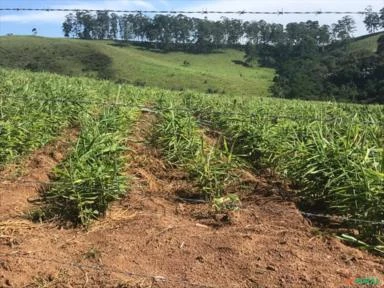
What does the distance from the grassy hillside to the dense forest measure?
512 cm

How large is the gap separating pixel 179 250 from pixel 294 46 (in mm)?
38402

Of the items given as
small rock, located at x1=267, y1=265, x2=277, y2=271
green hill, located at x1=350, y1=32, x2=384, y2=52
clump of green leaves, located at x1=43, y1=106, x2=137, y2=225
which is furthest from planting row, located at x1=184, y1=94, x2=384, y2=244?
green hill, located at x1=350, y1=32, x2=384, y2=52

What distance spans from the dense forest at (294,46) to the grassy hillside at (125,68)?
5.12 metres

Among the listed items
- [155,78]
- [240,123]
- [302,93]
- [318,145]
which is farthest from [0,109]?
[155,78]

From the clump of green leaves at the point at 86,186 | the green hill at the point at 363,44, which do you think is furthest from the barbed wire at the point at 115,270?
the green hill at the point at 363,44

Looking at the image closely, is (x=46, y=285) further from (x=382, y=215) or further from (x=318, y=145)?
(x=318, y=145)

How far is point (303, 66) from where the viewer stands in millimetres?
37438

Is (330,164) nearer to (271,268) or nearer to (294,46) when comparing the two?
(271,268)

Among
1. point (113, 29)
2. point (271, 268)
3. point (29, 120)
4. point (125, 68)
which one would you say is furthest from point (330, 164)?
point (113, 29)

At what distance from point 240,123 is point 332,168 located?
318cm

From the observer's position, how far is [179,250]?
375 cm

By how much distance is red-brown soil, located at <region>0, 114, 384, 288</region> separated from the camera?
11.0 feet

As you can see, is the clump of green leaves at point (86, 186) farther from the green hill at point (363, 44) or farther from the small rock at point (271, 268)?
the green hill at point (363, 44)

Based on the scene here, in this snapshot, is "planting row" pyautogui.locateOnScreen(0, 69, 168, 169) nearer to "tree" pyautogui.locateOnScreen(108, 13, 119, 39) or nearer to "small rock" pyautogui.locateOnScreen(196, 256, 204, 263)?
"small rock" pyautogui.locateOnScreen(196, 256, 204, 263)
